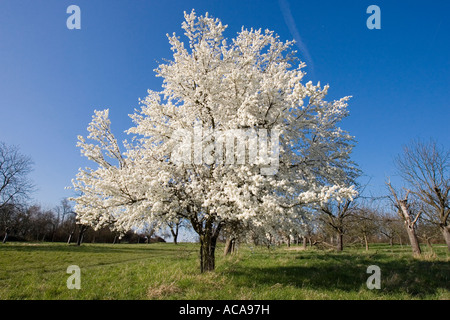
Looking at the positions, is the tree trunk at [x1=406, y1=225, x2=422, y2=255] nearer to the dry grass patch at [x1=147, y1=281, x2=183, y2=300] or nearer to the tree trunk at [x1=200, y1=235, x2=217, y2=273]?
the tree trunk at [x1=200, y1=235, x2=217, y2=273]

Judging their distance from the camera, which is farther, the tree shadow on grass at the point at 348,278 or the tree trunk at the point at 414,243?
the tree trunk at the point at 414,243

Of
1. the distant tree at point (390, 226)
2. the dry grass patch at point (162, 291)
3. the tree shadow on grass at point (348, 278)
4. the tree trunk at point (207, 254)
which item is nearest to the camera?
the dry grass patch at point (162, 291)

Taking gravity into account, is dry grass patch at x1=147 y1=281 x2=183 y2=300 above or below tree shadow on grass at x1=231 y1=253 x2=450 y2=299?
above

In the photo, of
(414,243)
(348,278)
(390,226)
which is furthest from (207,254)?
(390,226)

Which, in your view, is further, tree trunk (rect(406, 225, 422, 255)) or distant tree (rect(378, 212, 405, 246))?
distant tree (rect(378, 212, 405, 246))

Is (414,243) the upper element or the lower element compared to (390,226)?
upper

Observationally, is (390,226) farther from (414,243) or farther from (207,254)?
(207,254)

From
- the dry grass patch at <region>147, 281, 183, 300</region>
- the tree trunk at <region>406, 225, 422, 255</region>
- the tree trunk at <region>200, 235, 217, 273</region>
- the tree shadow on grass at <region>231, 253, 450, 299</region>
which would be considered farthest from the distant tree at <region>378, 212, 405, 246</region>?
the dry grass patch at <region>147, 281, 183, 300</region>

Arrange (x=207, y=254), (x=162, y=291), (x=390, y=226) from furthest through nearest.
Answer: (x=390, y=226), (x=207, y=254), (x=162, y=291)

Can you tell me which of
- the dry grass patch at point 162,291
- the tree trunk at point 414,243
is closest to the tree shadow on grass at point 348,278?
the dry grass patch at point 162,291

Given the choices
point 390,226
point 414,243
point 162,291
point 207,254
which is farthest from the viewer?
point 390,226

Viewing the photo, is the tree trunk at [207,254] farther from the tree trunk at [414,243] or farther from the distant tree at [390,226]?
the distant tree at [390,226]

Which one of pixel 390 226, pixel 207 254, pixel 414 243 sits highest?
pixel 207 254
